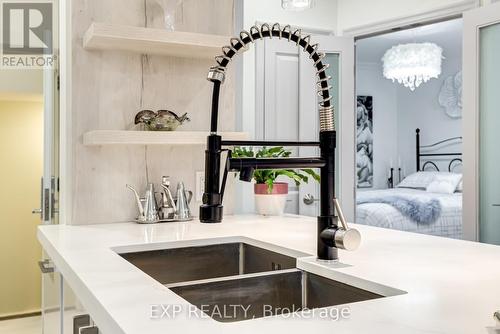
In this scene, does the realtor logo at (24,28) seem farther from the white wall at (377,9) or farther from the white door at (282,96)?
the white wall at (377,9)

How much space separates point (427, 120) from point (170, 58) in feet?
20.2

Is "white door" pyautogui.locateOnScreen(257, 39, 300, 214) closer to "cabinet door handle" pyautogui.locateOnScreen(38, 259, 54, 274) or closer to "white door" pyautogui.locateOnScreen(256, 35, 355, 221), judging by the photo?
"white door" pyautogui.locateOnScreen(256, 35, 355, 221)

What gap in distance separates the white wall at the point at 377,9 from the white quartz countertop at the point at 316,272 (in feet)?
6.95

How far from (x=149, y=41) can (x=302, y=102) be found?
1.92 metres

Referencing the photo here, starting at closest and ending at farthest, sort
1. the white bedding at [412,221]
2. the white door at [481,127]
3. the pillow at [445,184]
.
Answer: the white door at [481,127] → the white bedding at [412,221] → the pillow at [445,184]

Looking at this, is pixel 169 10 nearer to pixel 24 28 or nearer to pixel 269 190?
pixel 269 190

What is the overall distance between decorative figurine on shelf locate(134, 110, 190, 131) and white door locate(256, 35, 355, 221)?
1577mm

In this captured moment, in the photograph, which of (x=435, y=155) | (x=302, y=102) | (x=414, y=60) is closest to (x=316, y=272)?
(x=302, y=102)

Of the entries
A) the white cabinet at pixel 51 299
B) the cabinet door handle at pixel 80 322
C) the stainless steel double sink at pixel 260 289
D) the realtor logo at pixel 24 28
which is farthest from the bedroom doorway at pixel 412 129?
the cabinet door handle at pixel 80 322

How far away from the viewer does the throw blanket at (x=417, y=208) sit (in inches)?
202

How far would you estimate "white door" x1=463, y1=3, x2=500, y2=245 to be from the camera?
2926 millimetres

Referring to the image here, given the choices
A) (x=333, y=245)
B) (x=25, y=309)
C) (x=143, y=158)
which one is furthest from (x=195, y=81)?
(x=25, y=309)

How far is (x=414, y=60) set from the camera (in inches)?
215

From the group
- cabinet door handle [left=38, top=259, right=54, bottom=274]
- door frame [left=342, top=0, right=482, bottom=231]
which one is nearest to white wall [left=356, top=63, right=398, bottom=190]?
door frame [left=342, top=0, right=482, bottom=231]
